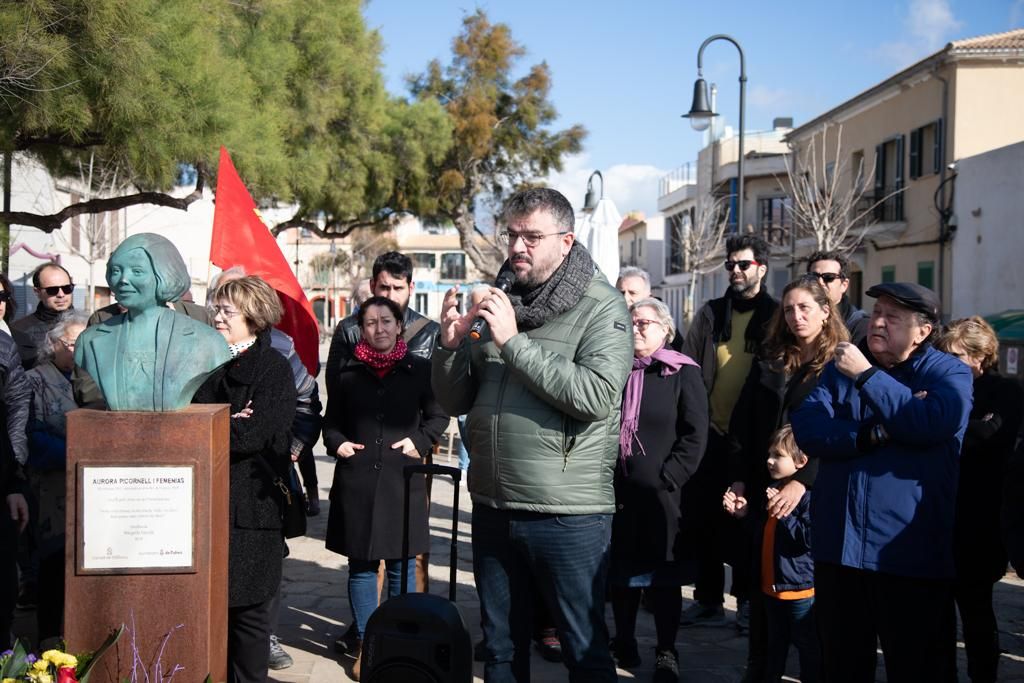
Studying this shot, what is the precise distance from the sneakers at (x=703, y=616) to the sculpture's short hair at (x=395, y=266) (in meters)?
2.53

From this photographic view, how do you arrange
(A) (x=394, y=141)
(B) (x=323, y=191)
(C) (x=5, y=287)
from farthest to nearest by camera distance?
1. (A) (x=394, y=141)
2. (B) (x=323, y=191)
3. (C) (x=5, y=287)

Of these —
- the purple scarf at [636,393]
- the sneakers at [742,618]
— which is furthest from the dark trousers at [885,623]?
the sneakers at [742,618]

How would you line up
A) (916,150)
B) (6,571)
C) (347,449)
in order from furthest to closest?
(916,150)
(347,449)
(6,571)

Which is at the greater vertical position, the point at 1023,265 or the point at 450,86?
the point at 450,86

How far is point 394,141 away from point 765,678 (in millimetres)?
20966

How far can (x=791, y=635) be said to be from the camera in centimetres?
469

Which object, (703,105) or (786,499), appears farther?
(703,105)

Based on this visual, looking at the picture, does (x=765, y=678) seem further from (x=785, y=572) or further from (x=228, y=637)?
(x=228, y=637)

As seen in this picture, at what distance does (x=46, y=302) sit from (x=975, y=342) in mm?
5549

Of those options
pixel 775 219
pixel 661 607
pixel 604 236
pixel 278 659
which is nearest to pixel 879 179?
pixel 775 219

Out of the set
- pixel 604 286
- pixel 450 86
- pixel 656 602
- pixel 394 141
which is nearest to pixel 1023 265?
pixel 394 141

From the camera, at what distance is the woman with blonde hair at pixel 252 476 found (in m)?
4.18

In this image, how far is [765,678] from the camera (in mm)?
4777

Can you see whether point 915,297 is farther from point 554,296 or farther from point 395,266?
point 395,266
